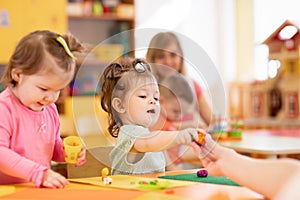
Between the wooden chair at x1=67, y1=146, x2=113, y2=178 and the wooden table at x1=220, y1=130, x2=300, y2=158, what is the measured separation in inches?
28.8

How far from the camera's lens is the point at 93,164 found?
1.00 m

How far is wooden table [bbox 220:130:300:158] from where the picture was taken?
5.35 ft

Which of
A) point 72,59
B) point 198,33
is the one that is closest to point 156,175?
point 72,59

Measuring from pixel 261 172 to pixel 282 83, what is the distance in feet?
9.66

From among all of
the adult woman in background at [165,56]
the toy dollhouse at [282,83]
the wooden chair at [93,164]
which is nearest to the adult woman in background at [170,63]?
the adult woman in background at [165,56]

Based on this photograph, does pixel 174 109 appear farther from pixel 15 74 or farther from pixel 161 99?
pixel 15 74

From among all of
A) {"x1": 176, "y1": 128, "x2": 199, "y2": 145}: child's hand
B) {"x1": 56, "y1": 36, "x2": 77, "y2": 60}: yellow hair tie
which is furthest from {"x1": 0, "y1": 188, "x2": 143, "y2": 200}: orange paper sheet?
{"x1": 56, "y1": 36, "x2": 77, "y2": 60}: yellow hair tie

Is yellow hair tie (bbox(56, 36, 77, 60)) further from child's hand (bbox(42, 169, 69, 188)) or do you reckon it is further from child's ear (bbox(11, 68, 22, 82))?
child's hand (bbox(42, 169, 69, 188))

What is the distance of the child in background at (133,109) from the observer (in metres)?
0.85

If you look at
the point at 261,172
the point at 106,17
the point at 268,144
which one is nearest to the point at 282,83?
the point at 106,17

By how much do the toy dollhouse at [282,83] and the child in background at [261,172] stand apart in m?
2.65

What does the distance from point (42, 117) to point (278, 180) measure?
19.0 inches

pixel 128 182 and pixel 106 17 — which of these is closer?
pixel 128 182

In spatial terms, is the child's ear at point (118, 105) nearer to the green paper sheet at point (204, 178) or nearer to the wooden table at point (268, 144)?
the green paper sheet at point (204, 178)
